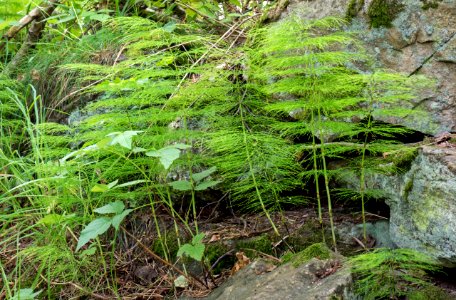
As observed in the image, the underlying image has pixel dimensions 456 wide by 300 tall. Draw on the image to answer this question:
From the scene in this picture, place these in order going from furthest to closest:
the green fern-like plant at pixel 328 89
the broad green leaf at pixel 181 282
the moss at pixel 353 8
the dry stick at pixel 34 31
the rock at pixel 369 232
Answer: the dry stick at pixel 34 31
the moss at pixel 353 8
the broad green leaf at pixel 181 282
the rock at pixel 369 232
the green fern-like plant at pixel 328 89

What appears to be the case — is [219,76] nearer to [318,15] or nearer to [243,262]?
[318,15]

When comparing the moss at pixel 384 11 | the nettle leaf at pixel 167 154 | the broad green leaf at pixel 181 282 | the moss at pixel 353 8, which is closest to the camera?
the nettle leaf at pixel 167 154

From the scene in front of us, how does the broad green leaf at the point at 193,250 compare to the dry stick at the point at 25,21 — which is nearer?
the broad green leaf at the point at 193,250

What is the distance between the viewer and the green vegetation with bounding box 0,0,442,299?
7.59 ft

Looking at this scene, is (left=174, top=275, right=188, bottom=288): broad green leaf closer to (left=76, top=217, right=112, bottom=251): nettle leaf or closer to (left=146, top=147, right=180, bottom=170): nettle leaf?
(left=76, top=217, right=112, bottom=251): nettle leaf

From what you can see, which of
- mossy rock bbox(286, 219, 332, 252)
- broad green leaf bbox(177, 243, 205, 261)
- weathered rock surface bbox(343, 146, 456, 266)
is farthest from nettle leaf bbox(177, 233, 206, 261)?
weathered rock surface bbox(343, 146, 456, 266)

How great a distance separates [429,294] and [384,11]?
1.47 m

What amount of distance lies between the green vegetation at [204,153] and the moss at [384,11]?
0.13 meters

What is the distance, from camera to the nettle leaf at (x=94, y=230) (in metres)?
2.25

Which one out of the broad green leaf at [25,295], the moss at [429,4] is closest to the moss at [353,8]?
the moss at [429,4]

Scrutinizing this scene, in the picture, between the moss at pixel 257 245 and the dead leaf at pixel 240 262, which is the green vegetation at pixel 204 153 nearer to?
the moss at pixel 257 245

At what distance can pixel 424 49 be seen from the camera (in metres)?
2.70

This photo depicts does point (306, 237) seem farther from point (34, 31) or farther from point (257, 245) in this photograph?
point (34, 31)

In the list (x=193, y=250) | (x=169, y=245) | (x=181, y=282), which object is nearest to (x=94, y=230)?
(x=193, y=250)
